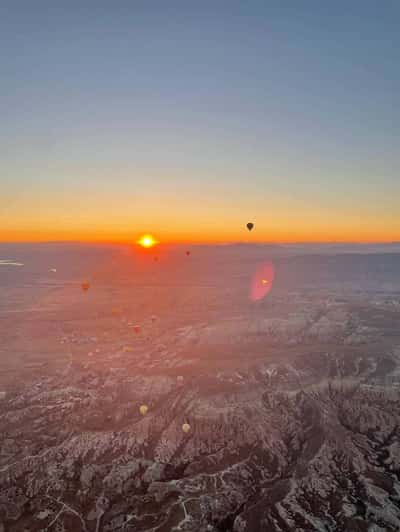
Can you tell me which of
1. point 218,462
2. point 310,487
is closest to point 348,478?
point 310,487

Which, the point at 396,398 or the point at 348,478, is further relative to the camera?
the point at 396,398

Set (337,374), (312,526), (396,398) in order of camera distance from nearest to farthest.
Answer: (312,526) < (396,398) < (337,374)

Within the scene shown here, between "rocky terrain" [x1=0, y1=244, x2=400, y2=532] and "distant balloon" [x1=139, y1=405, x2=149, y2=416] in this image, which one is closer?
"rocky terrain" [x1=0, y1=244, x2=400, y2=532]

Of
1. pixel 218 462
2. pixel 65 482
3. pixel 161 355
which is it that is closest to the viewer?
pixel 65 482

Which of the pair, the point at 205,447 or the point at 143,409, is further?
the point at 143,409

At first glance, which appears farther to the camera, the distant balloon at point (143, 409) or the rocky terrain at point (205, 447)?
the distant balloon at point (143, 409)

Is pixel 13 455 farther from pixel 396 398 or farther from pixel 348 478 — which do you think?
pixel 396 398

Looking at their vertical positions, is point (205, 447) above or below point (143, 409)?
below

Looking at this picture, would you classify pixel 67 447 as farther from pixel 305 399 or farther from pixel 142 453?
pixel 305 399
